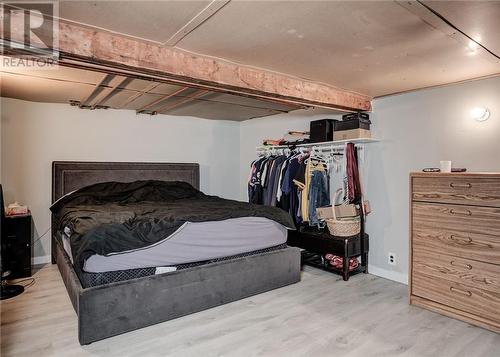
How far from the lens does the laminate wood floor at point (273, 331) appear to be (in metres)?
2.16

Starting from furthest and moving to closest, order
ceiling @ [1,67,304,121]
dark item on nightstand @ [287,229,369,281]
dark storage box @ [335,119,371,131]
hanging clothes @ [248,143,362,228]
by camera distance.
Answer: hanging clothes @ [248,143,362,228] → dark storage box @ [335,119,371,131] → dark item on nightstand @ [287,229,369,281] → ceiling @ [1,67,304,121]

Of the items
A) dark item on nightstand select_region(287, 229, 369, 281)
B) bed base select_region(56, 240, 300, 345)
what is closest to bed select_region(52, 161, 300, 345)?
bed base select_region(56, 240, 300, 345)

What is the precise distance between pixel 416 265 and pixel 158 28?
2.93 m

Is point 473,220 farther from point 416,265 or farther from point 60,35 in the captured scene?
point 60,35

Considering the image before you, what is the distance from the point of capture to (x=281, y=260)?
3.27 meters

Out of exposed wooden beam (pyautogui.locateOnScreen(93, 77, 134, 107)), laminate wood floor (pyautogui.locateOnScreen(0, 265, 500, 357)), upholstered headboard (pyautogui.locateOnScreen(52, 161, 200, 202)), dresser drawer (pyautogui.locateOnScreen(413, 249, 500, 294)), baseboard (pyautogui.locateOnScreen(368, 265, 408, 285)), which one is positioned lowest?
laminate wood floor (pyautogui.locateOnScreen(0, 265, 500, 357))

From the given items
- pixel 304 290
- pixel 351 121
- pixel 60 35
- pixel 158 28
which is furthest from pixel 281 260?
pixel 60 35

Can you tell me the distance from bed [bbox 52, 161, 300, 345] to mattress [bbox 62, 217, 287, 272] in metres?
0.09

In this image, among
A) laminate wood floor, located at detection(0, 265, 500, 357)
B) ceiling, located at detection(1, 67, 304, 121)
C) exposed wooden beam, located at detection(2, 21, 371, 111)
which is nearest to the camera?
exposed wooden beam, located at detection(2, 21, 371, 111)

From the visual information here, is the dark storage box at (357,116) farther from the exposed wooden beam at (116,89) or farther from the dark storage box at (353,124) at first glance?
the exposed wooden beam at (116,89)

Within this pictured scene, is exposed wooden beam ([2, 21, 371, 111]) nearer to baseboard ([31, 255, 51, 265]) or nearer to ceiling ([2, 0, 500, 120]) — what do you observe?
ceiling ([2, 0, 500, 120])

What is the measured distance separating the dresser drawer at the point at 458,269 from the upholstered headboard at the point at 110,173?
351cm

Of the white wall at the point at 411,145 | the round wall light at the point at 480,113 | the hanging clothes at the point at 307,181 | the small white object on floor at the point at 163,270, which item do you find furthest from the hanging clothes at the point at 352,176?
the small white object on floor at the point at 163,270

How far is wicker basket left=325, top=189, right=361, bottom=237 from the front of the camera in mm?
3570
